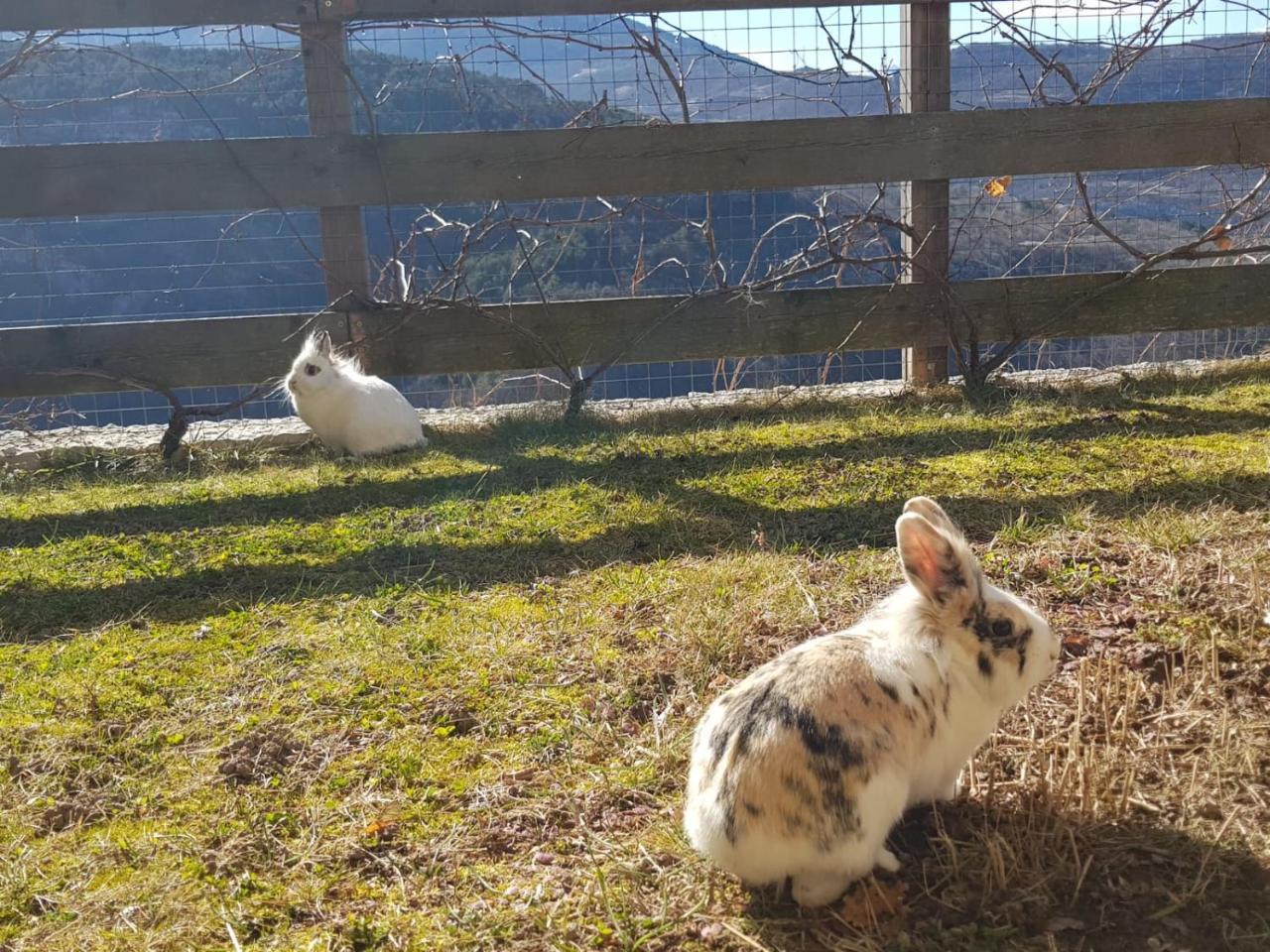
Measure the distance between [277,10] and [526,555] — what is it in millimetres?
3357

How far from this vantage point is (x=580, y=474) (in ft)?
15.5

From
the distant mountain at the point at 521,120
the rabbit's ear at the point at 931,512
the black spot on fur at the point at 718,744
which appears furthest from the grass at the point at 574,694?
the distant mountain at the point at 521,120

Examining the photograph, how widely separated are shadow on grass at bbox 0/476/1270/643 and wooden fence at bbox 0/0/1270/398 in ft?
6.51

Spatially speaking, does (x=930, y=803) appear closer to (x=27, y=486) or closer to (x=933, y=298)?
(x=933, y=298)

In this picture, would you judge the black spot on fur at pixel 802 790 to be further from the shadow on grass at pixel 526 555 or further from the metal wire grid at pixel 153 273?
the metal wire grid at pixel 153 273

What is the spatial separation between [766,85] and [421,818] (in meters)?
6.09

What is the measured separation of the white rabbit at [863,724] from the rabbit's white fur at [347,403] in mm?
3686

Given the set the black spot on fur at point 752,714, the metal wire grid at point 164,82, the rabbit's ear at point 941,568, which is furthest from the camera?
the metal wire grid at point 164,82

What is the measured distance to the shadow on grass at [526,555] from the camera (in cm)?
355

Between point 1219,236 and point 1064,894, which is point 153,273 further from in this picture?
point 1064,894

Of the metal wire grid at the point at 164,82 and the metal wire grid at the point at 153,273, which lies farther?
the metal wire grid at the point at 153,273

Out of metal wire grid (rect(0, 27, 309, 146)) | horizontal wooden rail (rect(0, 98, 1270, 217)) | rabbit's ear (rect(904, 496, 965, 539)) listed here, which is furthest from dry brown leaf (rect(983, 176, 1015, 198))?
rabbit's ear (rect(904, 496, 965, 539))

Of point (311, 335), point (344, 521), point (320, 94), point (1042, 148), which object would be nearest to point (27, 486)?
point (311, 335)

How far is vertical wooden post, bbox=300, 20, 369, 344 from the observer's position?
18.4 ft
